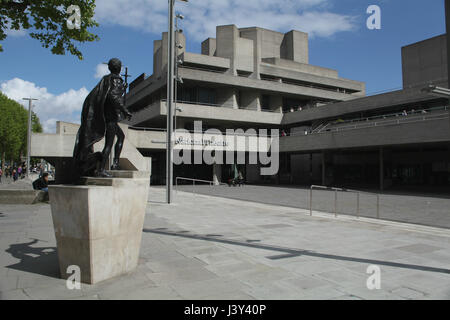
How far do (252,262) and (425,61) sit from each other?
41.3 metres

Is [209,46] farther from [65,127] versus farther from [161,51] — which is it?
[65,127]

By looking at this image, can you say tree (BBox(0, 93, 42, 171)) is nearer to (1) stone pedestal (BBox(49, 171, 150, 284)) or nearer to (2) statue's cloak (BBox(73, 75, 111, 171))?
(2) statue's cloak (BBox(73, 75, 111, 171))

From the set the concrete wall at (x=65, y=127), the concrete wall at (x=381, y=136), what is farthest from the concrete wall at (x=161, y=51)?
the concrete wall at (x=381, y=136)

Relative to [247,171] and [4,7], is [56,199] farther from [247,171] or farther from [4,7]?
[247,171]

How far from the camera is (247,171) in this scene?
136 feet

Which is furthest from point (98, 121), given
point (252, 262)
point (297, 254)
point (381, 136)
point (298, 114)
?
point (298, 114)

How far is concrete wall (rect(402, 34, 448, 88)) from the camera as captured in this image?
3519cm

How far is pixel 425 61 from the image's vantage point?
3694 centimetres

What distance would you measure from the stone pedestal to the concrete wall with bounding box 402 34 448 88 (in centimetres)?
3732

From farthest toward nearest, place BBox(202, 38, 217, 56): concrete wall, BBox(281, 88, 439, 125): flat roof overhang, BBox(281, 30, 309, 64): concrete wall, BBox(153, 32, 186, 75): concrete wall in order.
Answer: BBox(281, 30, 309, 64): concrete wall → BBox(202, 38, 217, 56): concrete wall → BBox(153, 32, 186, 75): concrete wall → BBox(281, 88, 439, 125): flat roof overhang

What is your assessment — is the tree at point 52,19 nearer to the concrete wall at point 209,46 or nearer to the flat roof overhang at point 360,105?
the flat roof overhang at point 360,105

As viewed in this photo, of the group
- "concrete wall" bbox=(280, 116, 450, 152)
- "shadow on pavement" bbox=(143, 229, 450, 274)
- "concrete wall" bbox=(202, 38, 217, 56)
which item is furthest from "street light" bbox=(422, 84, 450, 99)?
"concrete wall" bbox=(202, 38, 217, 56)
